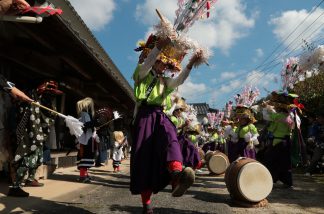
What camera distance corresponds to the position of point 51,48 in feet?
24.0

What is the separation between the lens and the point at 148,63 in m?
4.05

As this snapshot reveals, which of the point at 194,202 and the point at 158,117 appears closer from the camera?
the point at 158,117

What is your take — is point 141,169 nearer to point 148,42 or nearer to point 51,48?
point 148,42

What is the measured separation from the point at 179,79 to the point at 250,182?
1.90m

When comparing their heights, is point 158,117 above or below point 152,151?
above

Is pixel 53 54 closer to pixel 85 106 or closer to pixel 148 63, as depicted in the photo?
pixel 85 106

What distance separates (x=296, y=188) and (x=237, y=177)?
290 cm

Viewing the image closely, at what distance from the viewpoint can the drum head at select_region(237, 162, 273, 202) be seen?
5.23 meters

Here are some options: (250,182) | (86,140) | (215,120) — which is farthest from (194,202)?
(215,120)

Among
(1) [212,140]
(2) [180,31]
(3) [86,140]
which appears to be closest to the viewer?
(2) [180,31]

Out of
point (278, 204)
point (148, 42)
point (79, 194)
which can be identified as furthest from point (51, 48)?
point (278, 204)

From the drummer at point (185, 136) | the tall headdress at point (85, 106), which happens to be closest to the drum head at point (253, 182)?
the drummer at point (185, 136)

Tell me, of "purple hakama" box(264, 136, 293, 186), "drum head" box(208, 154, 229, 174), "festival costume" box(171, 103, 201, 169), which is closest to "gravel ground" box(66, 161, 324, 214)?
"purple hakama" box(264, 136, 293, 186)

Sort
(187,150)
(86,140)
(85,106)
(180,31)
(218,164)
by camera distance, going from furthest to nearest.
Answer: (218,164), (187,150), (86,140), (85,106), (180,31)
